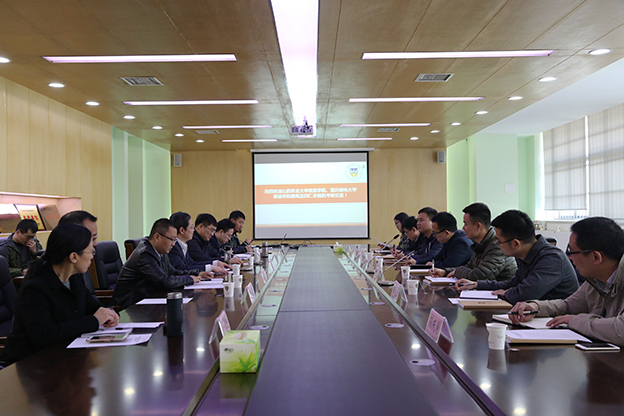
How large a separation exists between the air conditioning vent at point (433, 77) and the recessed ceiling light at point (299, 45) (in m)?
1.16

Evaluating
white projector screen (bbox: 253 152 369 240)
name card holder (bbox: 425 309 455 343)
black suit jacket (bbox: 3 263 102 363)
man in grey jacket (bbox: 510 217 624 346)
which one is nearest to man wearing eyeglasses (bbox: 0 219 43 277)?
black suit jacket (bbox: 3 263 102 363)

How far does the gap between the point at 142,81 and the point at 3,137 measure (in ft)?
5.77

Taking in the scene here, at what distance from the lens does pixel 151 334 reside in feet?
6.16

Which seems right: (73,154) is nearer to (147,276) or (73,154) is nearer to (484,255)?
(147,276)

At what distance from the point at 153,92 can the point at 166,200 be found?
16.9 ft

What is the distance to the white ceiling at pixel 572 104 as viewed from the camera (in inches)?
267

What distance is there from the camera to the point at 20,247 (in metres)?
4.92

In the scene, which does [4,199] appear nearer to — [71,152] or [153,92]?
[71,152]

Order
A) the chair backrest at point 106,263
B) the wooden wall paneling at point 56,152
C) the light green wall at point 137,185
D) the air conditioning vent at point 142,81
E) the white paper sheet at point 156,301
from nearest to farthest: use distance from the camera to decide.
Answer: the white paper sheet at point 156,301 < the chair backrest at point 106,263 < the air conditioning vent at point 142,81 < the wooden wall paneling at point 56,152 < the light green wall at point 137,185

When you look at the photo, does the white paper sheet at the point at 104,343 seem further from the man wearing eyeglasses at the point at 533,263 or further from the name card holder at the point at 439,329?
the man wearing eyeglasses at the point at 533,263

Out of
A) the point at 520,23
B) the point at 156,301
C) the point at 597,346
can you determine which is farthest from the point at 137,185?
the point at 597,346

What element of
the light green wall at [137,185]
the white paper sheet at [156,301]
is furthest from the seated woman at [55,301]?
the light green wall at [137,185]

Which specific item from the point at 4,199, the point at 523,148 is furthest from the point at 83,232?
the point at 523,148

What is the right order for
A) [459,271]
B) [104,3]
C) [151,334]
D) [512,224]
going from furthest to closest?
1. [459,271]
2. [104,3]
3. [512,224]
4. [151,334]
